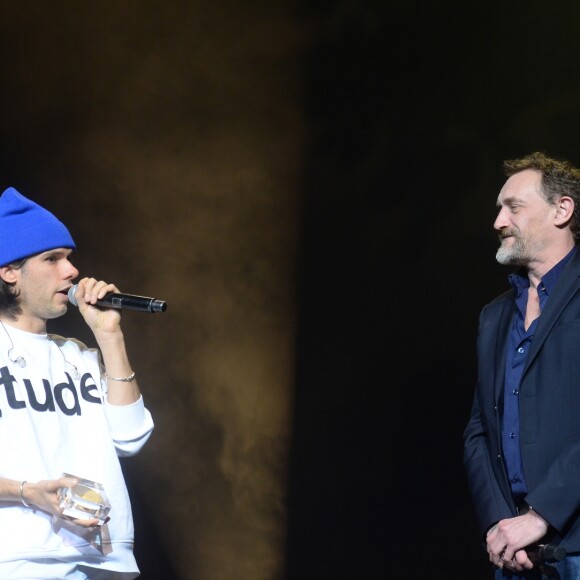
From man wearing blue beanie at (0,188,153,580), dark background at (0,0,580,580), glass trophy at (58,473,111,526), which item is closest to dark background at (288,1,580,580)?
Result: dark background at (0,0,580,580)

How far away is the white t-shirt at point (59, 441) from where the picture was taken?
6.09ft

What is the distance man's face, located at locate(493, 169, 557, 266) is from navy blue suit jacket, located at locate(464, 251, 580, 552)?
0.30ft

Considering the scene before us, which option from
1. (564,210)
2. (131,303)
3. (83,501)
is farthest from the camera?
(564,210)

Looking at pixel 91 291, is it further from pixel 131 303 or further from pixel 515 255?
pixel 515 255

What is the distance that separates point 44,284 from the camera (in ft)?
6.82

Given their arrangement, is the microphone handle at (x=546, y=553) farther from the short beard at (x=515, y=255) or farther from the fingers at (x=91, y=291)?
the fingers at (x=91, y=291)

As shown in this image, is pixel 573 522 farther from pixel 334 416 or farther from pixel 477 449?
pixel 334 416

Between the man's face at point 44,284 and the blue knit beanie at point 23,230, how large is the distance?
0.03 metres

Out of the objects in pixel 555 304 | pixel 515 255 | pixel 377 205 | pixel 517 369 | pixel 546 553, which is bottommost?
pixel 546 553

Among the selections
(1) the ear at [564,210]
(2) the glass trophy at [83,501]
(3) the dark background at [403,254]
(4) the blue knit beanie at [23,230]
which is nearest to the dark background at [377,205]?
(3) the dark background at [403,254]

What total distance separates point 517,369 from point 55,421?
3.45ft

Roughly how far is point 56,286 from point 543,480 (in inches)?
45.3

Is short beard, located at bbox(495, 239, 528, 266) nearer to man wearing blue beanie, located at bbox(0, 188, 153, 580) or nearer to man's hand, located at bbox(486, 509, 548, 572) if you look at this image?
man's hand, located at bbox(486, 509, 548, 572)

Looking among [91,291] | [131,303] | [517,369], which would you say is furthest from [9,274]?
[517,369]
